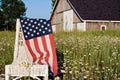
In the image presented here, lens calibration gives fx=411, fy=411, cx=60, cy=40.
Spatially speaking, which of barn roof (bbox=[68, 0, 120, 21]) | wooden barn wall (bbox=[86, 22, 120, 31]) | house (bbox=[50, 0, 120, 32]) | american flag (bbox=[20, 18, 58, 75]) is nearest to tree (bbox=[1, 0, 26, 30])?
house (bbox=[50, 0, 120, 32])

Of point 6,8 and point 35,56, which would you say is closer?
point 35,56

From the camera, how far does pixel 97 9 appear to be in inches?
1740

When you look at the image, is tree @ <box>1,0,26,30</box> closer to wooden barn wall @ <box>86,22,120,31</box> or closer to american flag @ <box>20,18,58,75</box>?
wooden barn wall @ <box>86,22,120,31</box>

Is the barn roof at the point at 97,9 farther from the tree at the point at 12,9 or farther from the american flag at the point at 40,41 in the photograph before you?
the american flag at the point at 40,41

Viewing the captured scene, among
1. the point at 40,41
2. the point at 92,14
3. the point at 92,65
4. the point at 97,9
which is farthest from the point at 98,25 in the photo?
the point at 40,41

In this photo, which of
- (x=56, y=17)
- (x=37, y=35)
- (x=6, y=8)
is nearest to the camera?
(x=37, y=35)

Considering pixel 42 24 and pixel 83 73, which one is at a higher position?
pixel 42 24

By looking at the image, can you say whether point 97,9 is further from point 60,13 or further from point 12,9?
point 12,9

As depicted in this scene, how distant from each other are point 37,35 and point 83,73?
1.35m

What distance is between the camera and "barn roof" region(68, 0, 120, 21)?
140 feet

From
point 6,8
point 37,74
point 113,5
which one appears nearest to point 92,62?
point 37,74

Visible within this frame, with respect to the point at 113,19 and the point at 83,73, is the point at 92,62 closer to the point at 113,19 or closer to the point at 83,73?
the point at 83,73

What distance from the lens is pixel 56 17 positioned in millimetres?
51219

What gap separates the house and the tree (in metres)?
17.3
